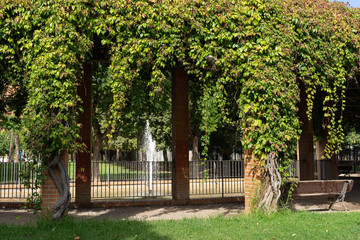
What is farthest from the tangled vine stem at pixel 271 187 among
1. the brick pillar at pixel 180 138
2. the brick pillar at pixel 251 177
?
the brick pillar at pixel 180 138

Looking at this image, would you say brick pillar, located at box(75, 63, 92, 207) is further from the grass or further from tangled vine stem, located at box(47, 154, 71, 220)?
the grass

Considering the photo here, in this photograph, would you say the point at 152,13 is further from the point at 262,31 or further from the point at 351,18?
the point at 351,18

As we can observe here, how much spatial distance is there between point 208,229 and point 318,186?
3902 millimetres

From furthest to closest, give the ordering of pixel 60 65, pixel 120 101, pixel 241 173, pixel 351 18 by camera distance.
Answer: pixel 241 173 → pixel 351 18 → pixel 120 101 → pixel 60 65

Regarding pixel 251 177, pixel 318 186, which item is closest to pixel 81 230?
pixel 251 177

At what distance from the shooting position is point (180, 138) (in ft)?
37.2

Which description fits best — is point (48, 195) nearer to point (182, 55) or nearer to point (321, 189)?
point (182, 55)

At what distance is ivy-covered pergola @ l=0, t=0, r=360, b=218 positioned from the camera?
689 cm

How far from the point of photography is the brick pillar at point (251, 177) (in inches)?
304

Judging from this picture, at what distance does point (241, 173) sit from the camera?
14.9m

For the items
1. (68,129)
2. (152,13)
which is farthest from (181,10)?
(68,129)

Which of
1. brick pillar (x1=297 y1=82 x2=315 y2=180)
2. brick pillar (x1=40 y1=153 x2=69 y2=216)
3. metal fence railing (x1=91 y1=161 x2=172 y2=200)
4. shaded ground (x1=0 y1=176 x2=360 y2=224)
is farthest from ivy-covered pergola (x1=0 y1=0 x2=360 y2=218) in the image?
brick pillar (x1=297 y1=82 x2=315 y2=180)

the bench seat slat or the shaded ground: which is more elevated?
the bench seat slat

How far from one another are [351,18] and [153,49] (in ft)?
17.6
